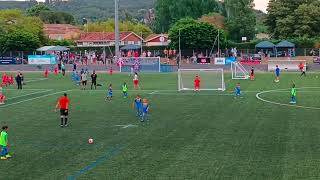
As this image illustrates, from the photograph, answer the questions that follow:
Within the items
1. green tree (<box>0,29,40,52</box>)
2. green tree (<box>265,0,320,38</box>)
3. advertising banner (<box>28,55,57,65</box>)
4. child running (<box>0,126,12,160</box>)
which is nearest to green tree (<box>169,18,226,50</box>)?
green tree (<box>265,0,320,38</box>)

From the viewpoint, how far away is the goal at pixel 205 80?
47.3 m

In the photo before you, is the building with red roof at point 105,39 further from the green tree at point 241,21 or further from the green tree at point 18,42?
the green tree at point 18,42

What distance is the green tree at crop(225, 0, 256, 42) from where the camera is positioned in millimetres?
111938

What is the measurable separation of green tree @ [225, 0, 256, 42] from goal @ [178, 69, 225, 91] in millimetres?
55222

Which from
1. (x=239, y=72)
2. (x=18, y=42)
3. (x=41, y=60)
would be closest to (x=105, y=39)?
(x=18, y=42)

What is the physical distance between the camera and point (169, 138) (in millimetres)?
24516

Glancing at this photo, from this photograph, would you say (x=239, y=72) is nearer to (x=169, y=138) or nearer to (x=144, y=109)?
(x=144, y=109)

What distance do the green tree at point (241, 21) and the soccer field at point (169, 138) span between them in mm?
70494

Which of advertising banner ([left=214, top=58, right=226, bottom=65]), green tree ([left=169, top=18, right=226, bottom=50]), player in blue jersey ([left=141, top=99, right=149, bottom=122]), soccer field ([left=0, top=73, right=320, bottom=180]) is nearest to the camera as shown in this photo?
soccer field ([left=0, top=73, right=320, bottom=180])

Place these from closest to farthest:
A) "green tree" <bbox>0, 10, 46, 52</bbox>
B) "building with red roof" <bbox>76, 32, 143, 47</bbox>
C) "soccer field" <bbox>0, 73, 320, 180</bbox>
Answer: "soccer field" <bbox>0, 73, 320, 180</bbox>, "green tree" <bbox>0, 10, 46, 52</bbox>, "building with red roof" <bbox>76, 32, 143, 47</bbox>

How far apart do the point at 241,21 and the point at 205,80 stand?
62553 mm

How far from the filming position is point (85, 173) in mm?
18500

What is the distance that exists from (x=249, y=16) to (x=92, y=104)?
78.9 meters

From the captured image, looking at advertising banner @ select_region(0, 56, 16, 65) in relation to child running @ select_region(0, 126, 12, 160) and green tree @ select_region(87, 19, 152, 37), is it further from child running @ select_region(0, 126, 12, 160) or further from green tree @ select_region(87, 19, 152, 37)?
child running @ select_region(0, 126, 12, 160)
